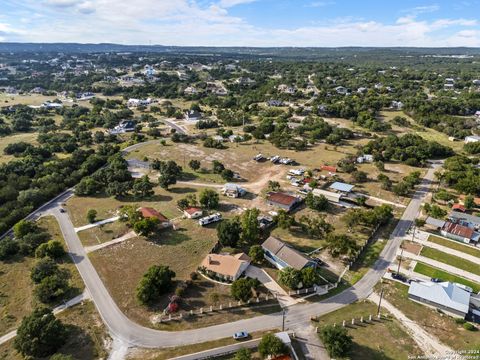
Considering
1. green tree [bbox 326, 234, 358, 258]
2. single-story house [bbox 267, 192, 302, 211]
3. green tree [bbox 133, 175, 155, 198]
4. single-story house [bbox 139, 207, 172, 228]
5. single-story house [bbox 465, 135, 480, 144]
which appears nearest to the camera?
green tree [bbox 326, 234, 358, 258]

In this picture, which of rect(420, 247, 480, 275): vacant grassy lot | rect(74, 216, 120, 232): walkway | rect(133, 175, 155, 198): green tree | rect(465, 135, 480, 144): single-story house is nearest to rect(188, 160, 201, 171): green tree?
rect(133, 175, 155, 198): green tree

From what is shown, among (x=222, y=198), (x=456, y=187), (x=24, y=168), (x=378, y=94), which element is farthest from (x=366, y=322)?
(x=378, y=94)

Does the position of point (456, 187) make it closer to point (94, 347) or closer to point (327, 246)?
point (327, 246)

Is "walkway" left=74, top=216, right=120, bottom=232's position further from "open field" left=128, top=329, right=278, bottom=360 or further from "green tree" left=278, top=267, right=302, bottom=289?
"green tree" left=278, top=267, right=302, bottom=289

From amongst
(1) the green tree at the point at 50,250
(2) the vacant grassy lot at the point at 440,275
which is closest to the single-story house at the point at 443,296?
(2) the vacant grassy lot at the point at 440,275

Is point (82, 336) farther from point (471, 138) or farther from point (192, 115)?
point (471, 138)

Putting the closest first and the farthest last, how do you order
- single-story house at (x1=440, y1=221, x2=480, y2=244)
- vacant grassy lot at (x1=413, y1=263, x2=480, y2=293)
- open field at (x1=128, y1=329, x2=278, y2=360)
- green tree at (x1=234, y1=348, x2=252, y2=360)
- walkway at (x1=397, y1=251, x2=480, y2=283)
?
green tree at (x1=234, y1=348, x2=252, y2=360) → open field at (x1=128, y1=329, x2=278, y2=360) → vacant grassy lot at (x1=413, y1=263, x2=480, y2=293) → walkway at (x1=397, y1=251, x2=480, y2=283) → single-story house at (x1=440, y1=221, x2=480, y2=244)
